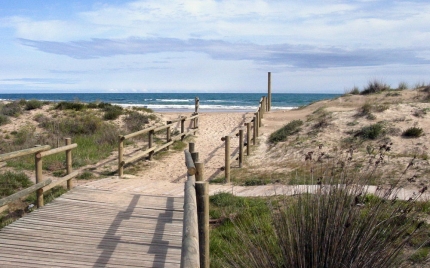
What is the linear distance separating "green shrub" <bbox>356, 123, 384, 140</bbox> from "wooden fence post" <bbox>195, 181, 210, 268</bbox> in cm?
1002

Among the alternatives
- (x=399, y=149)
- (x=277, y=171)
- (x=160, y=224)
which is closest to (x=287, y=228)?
(x=160, y=224)

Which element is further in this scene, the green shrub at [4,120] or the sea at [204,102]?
the sea at [204,102]

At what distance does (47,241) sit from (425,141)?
33.6ft

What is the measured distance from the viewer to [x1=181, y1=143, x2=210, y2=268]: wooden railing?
8.28ft

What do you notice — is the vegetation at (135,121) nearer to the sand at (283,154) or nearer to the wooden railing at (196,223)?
the sand at (283,154)

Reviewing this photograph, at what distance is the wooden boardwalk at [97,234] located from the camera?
4695mm

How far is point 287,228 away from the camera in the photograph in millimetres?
3695

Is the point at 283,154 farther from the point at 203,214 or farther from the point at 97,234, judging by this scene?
the point at 203,214

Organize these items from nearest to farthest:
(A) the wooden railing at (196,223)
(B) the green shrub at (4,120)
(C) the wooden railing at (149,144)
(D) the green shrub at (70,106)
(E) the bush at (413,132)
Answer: (A) the wooden railing at (196,223) < (C) the wooden railing at (149,144) < (E) the bush at (413,132) < (B) the green shrub at (4,120) < (D) the green shrub at (70,106)

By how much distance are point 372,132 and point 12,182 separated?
964 centimetres

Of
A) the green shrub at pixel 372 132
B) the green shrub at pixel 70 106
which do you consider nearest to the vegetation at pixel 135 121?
the green shrub at pixel 70 106

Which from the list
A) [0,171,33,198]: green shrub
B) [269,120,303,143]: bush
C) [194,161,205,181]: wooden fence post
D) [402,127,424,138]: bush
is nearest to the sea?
[269,120,303,143]: bush

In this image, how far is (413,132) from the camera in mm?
12391

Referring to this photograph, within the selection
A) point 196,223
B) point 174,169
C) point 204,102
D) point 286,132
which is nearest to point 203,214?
point 196,223
